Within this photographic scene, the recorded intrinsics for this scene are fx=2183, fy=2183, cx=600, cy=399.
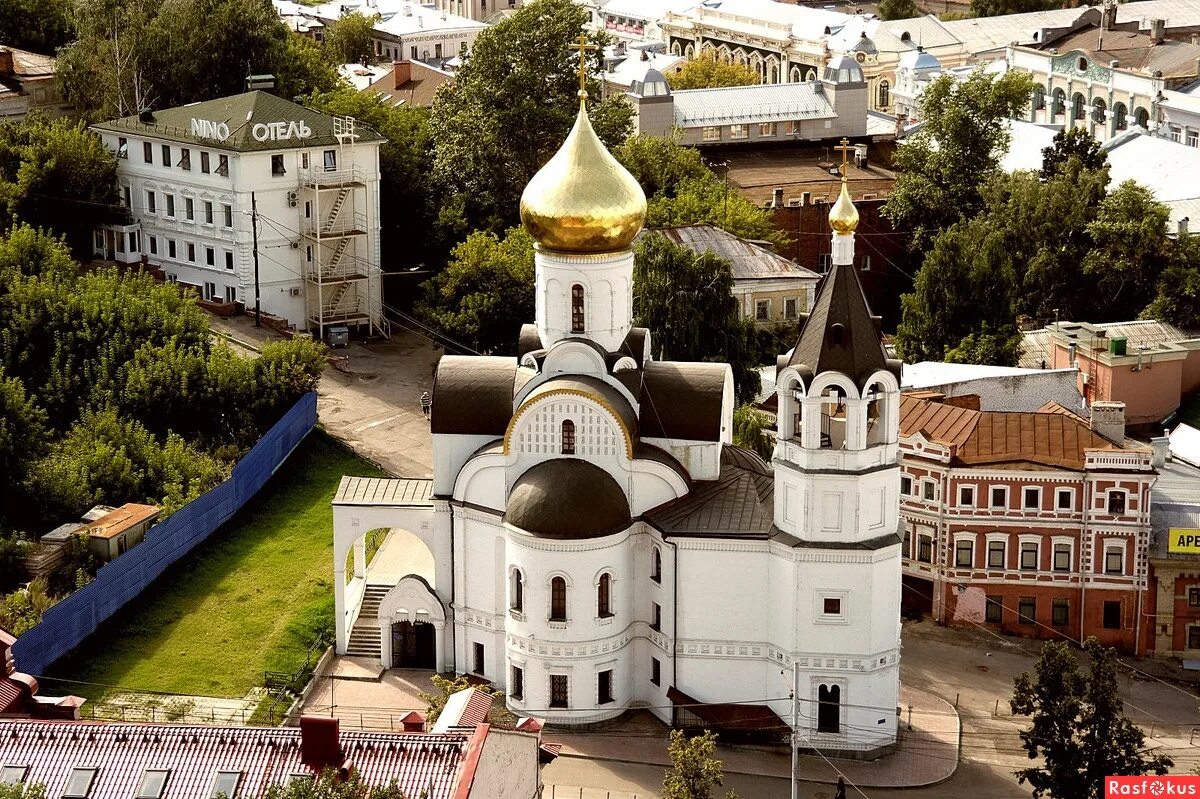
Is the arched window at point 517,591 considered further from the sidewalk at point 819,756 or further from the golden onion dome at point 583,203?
the golden onion dome at point 583,203

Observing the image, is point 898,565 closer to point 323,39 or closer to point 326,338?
point 326,338

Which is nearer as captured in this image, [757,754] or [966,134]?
[757,754]

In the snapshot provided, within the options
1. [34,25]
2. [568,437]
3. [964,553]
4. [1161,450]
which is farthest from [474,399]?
[34,25]

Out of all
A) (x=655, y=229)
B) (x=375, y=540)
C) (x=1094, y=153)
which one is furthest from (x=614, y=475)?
(x=1094, y=153)

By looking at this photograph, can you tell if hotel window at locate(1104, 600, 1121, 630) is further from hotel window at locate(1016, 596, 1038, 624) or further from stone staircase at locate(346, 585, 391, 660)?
stone staircase at locate(346, 585, 391, 660)

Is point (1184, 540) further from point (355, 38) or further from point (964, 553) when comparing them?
point (355, 38)

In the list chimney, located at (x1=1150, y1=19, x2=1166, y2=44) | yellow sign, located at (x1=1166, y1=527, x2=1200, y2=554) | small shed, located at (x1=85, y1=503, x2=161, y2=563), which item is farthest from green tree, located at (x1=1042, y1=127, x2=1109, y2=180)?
small shed, located at (x1=85, y1=503, x2=161, y2=563)
